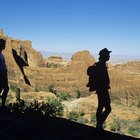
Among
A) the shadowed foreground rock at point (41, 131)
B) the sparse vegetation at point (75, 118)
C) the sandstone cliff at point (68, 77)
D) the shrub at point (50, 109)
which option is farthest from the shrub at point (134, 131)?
the sandstone cliff at point (68, 77)

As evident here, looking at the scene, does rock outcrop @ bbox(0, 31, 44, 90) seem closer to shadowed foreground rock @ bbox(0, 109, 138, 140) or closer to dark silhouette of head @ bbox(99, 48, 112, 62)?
shadowed foreground rock @ bbox(0, 109, 138, 140)

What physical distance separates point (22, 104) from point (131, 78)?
7200 cm

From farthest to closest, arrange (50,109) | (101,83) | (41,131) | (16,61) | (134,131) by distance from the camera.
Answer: (16,61), (134,131), (50,109), (101,83), (41,131)

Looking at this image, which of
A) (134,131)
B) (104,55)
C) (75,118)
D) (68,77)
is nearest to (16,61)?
(68,77)

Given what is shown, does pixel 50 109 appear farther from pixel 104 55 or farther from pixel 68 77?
pixel 68 77

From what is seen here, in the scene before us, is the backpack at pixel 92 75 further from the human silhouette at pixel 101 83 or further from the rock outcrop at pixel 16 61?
the rock outcrop at pixel 16 61

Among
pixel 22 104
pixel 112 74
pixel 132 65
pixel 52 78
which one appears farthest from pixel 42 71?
pixel 132 65

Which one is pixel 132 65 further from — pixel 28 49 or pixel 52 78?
pixel 52 78

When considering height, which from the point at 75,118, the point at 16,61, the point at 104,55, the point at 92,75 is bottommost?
the point at 75,118

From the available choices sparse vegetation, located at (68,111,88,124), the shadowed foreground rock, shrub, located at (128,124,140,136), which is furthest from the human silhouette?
sparse vegetation, located at (68,111,88,124)

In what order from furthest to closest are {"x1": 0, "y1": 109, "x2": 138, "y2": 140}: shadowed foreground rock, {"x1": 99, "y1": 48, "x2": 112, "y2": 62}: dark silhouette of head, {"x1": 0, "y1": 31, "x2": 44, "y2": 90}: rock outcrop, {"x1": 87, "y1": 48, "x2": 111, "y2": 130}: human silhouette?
{"x1": 0, "y1": 31, "x2": 44, "y2": 90}: rock outcrop → {"x1": 99, "y1": 48, "x2": 112, "y2": 62}: dark silhouette of head → {"x1": 87, "y1": 48, "x2": 111, "y2": 130}: human silhouette → {"x1": 0, "y1": 109, "x2": 138, "y2": 140}: shadowed foreground rock

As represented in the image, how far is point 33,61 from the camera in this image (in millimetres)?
100375

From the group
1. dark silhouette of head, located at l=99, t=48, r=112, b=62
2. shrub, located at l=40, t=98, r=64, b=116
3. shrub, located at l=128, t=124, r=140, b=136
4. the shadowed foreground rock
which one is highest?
dark silhouette of head, located at l=99, t=48, r=112, b=62

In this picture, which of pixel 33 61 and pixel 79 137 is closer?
pixel 79 137
